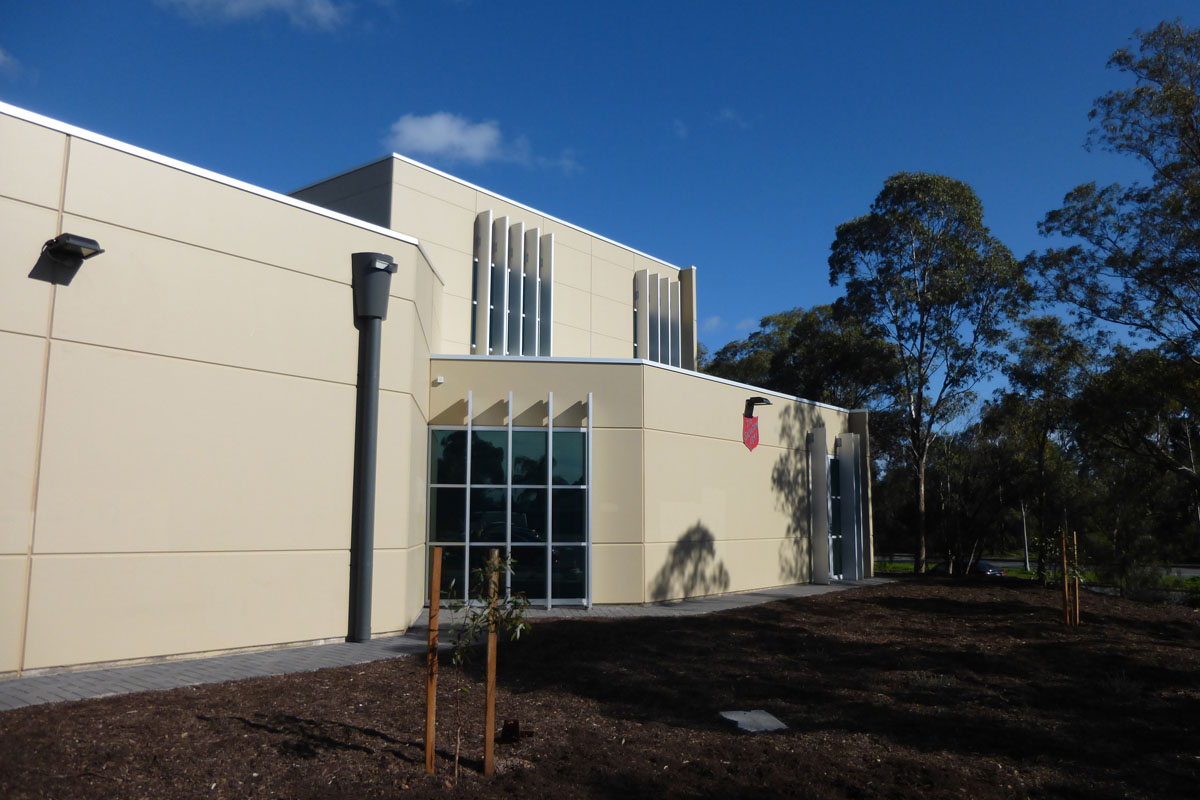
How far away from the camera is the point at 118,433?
858 cm

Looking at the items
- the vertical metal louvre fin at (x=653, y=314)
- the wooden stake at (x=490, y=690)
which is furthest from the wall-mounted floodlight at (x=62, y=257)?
the vertical metal louvre fin at (x=653, y=314)

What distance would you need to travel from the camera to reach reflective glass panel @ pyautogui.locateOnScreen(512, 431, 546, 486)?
47.6ft

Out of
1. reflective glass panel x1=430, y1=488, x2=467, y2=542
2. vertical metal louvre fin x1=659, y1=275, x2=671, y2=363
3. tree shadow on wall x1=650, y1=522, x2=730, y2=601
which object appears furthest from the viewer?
vertical metal louvre fin x1=659, y1=275, x2=671, y2=363

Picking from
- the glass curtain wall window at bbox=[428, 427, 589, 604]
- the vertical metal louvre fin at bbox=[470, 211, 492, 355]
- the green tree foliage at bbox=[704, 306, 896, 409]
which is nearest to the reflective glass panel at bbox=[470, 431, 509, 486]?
the glass curtain wall window at bbox=[428, 427, 589, 604]

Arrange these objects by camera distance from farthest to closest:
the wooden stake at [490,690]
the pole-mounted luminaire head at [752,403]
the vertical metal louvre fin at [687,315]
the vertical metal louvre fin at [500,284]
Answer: the vertical metal louvre fin at [687,315] < the vertical metal louvre fin at [500,284] < the pole-mounted luminaire head at [752,403] < the wooden stake at [490,690]

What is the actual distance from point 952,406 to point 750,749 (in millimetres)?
27048

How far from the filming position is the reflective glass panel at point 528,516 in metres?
14.4

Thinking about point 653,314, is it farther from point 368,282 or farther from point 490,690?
point 490,690

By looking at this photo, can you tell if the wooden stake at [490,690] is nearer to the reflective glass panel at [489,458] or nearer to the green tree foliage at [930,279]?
the reflective glass panel at [489,458]

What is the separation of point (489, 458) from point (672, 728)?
8172mm

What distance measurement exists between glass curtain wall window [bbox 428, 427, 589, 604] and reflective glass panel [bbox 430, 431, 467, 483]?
2cm

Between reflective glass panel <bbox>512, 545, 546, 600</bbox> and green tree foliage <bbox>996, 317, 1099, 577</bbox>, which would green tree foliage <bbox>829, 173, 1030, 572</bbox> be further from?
reflective glass panel <bbox>512, 545, 546, 600</bbox>

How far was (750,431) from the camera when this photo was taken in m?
18.4

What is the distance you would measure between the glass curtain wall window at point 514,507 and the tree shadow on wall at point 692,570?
176 cm
